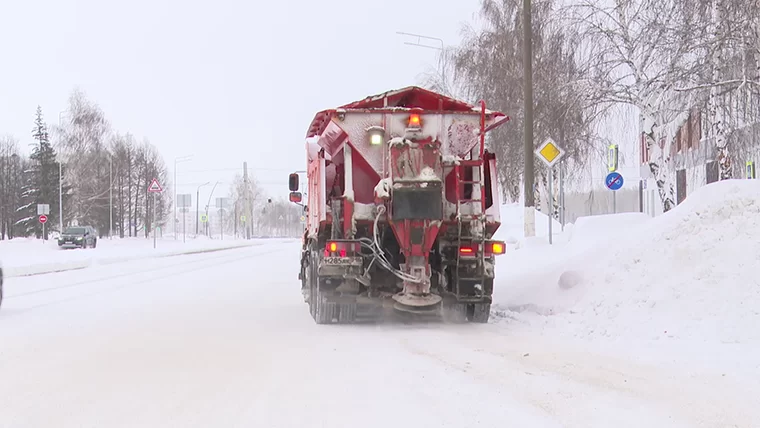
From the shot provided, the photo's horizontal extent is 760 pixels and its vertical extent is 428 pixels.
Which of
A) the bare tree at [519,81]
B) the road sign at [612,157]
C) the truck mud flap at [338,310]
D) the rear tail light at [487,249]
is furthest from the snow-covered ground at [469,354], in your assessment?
the road sign at [612,157]

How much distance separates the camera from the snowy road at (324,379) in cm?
494

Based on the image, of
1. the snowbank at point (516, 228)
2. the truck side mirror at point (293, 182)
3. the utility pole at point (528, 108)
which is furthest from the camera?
the snowbank at point (516, 228)

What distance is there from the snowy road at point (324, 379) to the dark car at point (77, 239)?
42296 millimetres

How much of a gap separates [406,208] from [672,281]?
3536 millimetres

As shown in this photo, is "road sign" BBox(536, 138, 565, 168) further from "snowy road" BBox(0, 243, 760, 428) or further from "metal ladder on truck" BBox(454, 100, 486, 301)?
"snowy road" BBox(0, 243, 760, 428)

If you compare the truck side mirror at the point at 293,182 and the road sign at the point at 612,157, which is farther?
the road sign at the point at 612,157

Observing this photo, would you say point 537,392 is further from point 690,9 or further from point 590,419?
point 690,9

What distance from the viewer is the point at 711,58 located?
14.7 metres

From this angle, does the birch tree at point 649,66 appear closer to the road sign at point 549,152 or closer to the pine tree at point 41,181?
the road sign at point 549,152

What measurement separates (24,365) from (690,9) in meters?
14.0

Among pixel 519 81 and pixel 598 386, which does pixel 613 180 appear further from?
pixel 598 386

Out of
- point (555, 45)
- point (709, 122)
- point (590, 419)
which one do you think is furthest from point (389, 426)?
point (555, 45)

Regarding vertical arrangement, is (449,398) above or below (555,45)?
below

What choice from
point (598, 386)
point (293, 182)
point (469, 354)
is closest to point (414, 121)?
point (469, 354)
